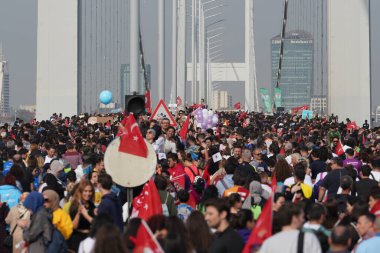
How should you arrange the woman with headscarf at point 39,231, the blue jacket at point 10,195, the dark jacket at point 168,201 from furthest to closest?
the blue jacket at point 10,195 → the dark jacket at point 168,201 → the woman with headscarf at point 39,231

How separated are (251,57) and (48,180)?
95097 mm

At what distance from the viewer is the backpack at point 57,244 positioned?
9336mm

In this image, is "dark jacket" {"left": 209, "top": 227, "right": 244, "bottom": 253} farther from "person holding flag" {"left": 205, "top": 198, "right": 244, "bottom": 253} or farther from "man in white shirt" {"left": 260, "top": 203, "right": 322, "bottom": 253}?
"man in white shirt" {"left": 260, "top": 203, "right": 322, "bottom": 253}

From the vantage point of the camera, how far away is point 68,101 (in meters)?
42.7

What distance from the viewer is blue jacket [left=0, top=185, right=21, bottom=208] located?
1134 cm

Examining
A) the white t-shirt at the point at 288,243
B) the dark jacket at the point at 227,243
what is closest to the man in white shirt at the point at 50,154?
the dark jacket at the point at 227,243

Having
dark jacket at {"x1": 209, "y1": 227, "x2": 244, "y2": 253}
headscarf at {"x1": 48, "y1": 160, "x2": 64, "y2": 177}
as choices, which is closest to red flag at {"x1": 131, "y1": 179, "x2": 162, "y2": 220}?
dark jacket at {"x1": 209, "y1": 227, "x2": 244, "y2": 253}

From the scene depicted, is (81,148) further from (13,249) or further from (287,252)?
(287,252)

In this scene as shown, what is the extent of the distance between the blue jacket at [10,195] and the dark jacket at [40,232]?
1991 mm

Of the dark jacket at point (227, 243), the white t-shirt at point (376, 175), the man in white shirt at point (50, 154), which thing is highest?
the man in white shirt at point (50, 154)

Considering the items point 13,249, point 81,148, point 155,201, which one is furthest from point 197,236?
point 81,148

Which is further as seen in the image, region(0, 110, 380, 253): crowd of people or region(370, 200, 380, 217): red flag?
region(370, 200, 380, 217): red flag

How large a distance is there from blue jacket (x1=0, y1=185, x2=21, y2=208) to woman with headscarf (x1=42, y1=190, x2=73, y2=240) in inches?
68.4

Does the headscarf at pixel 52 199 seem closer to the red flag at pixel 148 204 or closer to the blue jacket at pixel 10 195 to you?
the red flag at pixel 148 204
